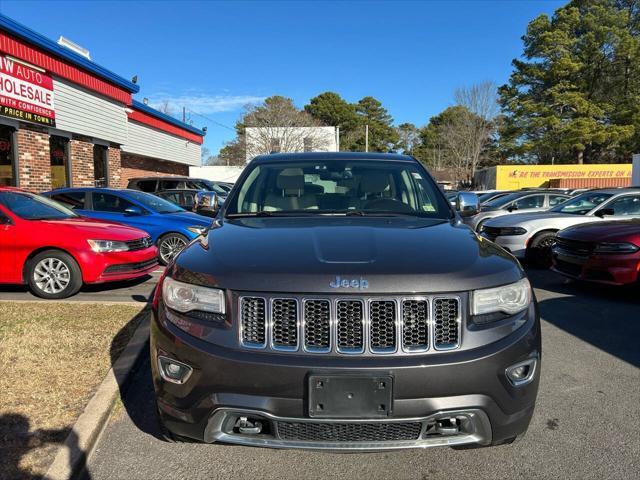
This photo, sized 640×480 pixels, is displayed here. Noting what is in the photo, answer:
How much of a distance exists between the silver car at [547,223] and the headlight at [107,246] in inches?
252

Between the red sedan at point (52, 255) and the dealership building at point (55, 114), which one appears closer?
the red sedan at point (52, 255)

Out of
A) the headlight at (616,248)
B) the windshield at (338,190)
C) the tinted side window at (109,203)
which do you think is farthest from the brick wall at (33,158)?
the headlight at (616,248)

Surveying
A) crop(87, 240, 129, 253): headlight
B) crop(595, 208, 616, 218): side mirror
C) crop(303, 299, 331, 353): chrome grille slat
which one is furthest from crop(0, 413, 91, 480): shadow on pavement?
crop(595, 208, 616, 218): side mirror

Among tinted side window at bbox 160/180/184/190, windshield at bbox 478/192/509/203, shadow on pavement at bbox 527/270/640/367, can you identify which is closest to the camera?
shadow on pavement at bbox 527/270/640/367

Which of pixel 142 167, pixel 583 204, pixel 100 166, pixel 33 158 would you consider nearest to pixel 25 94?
pixel 33 158

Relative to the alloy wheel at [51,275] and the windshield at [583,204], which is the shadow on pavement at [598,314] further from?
the alloy wheel at [51,275]

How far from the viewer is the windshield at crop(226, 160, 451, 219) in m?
3.53

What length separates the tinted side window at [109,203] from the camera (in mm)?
9297

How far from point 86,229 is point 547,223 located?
7.74m

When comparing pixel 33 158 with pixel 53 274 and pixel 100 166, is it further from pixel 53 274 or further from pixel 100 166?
pixel 53 274

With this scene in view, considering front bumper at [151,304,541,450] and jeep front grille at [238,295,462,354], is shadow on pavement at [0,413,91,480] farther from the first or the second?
jeep front grille at [238,295,462,354]

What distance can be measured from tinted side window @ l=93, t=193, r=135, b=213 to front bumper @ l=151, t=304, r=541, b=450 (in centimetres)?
784

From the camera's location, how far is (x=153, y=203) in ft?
32.0

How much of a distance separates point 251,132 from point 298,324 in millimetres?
41156
